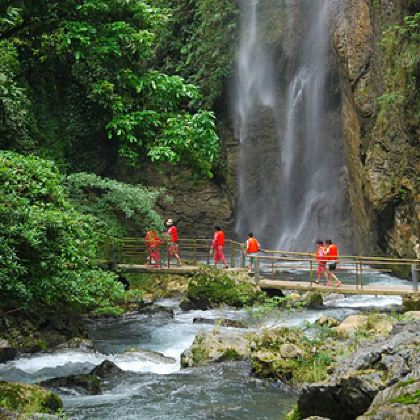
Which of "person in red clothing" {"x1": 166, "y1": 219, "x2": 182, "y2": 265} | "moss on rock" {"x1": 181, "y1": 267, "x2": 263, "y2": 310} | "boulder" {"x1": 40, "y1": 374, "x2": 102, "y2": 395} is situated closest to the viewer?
"boulder" {"x1": 40, "y1": 374, "x2": 102, "y2": 395}

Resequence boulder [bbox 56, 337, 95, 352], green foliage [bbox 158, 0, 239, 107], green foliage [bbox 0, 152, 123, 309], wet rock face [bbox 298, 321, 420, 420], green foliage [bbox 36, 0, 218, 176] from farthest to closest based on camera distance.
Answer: green foliage [bbox 158, 0, 239, 107]
boulder [bbox 56, 337, 95, 352]
green foliage [bbox 36, 0, 218, 176]
green foliage [bbox 0, 152, 123, 309]
wet rock face [bbox 298, 321, 420, 420]

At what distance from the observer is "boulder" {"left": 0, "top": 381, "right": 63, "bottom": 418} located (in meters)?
6.73

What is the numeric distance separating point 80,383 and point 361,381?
471 cm

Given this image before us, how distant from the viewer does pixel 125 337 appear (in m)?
13.7

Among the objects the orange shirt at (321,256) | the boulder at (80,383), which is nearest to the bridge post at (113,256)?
the orange shirt at (321,256)

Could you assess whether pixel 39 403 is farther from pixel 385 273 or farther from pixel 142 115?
pixel 385 273

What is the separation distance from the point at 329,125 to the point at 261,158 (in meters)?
3.89

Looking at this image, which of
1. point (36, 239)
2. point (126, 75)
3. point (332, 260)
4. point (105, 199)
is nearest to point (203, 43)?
point (332, 260)

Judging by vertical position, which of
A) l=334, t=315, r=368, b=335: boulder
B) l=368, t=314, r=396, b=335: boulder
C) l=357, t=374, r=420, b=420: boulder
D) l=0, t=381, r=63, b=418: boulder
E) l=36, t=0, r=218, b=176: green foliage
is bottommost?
l=0, t=381, r=63, b=418: boulder

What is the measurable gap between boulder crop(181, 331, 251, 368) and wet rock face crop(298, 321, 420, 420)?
4.47 meters

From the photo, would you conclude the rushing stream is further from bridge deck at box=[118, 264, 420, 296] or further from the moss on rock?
bridge deck at box=[118, 264, 420, 296]

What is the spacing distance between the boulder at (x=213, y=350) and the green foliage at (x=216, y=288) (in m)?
5.07

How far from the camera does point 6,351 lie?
10922mm

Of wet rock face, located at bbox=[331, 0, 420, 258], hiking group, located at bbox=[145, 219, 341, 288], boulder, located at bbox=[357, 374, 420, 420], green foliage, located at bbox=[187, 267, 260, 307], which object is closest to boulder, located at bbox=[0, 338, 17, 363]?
hiking group, located at bbox=[145, 219, 341, 288]
